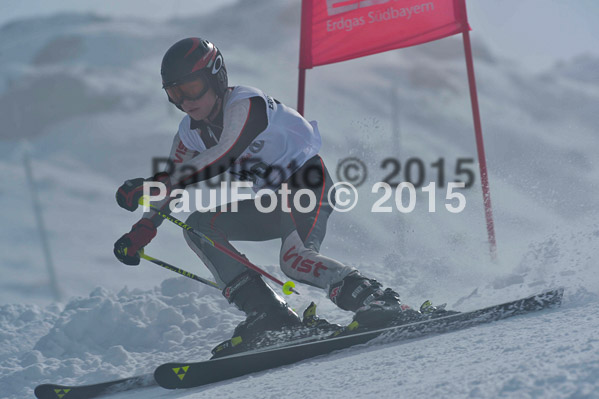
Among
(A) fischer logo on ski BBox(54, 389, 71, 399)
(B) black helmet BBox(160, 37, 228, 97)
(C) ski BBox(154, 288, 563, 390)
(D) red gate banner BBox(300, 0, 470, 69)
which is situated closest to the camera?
(C) ski BBox(154, 288, 563, 390)

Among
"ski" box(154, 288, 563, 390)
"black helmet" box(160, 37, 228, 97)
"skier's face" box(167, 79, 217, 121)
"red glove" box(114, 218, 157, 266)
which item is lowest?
"ski" box(154, 288, 563, 390)

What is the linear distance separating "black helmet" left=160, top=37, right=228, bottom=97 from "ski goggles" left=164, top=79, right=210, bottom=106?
3cm

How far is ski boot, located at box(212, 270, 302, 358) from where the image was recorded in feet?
11.3

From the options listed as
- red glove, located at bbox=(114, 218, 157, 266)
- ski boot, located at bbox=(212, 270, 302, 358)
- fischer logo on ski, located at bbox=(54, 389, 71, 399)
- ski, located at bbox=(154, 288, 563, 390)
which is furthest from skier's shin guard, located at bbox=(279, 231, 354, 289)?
fischer logo on ski, located at bbox=(54, 389, 71, 399)

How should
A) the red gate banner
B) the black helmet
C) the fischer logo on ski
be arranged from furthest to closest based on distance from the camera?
the red gate banner
the black helmet
the fischer logo on ski

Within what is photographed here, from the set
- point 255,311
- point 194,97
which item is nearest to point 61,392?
point 255,311

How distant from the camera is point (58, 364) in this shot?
4.09 meters

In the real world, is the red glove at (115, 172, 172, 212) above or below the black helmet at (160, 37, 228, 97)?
below

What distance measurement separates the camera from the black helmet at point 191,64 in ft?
11.2

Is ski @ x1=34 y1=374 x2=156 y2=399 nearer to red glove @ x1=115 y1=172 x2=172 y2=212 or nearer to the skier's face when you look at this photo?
red glove @ x1=115 y1=172 x2=172 y2=212

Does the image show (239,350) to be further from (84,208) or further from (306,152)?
(84,208)

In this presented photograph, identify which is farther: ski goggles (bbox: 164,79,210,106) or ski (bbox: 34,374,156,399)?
ski goggles (bbox: 164,79,210,106)

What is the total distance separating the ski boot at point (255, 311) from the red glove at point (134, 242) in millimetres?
584

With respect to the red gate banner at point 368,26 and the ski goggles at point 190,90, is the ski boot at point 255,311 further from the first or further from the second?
the red gate banner at point 368,26
